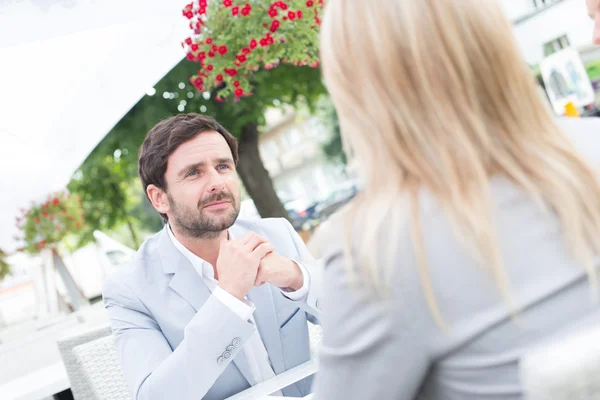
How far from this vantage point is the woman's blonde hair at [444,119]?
33.0 inches

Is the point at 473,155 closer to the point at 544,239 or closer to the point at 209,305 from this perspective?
the point at 544,239

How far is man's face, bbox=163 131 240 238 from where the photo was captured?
2.09 metres

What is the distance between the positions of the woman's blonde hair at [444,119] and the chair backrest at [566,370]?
0.53ft

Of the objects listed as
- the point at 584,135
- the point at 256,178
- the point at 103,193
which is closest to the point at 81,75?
the point at 256,178

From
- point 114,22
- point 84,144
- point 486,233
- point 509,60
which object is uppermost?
point 114,22

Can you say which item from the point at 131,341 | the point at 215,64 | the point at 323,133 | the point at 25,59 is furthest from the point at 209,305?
the point at 323,133

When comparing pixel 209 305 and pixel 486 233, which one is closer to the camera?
pixel 486 233

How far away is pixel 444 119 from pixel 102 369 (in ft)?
6.15

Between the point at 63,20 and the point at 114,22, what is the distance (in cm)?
34

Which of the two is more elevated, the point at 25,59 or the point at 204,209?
the point at 25,59

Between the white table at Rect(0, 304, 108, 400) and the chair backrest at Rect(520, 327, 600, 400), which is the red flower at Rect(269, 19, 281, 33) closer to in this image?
the white table at Rect(0, 304, 108, 400)

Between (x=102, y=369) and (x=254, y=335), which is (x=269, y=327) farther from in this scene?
(x=102, y=369)

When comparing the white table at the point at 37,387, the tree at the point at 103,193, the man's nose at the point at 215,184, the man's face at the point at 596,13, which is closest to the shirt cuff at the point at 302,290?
the man's nose at the point at 215,184

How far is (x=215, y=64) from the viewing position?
4332 millimetres
